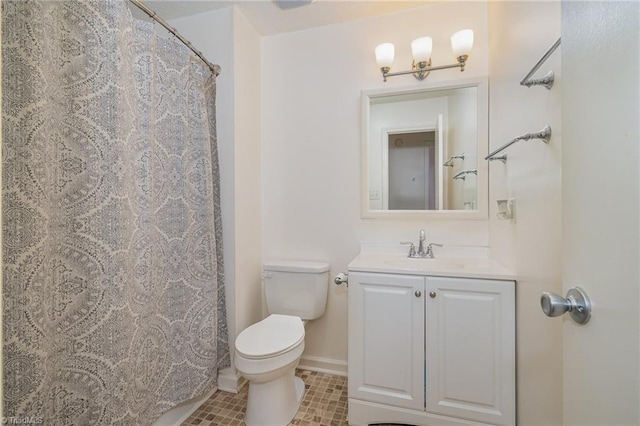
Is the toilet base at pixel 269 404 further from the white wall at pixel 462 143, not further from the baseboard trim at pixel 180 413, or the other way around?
the white wall at pixel 462 143

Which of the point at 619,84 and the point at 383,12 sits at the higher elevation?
the point at 383,12

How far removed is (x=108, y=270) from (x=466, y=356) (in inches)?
60.6

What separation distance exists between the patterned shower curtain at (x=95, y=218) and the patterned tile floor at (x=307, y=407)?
0.17 metres

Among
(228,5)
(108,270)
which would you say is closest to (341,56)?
(228,5)

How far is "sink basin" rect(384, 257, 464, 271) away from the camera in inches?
55.2

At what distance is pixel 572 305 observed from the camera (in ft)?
1.82

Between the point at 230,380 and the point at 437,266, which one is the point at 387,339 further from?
the point at 230,380

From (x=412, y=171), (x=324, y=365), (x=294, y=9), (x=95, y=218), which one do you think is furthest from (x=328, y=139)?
(x=324, y=365)

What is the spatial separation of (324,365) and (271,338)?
0.68 m

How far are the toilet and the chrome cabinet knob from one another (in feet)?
3.66

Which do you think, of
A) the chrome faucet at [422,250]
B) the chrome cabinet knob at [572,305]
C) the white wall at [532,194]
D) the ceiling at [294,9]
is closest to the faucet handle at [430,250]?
the chrome faucet at [422,250]

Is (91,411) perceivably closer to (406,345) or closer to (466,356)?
(406,345)

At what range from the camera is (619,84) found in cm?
46

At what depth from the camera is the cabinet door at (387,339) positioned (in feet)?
4.43
